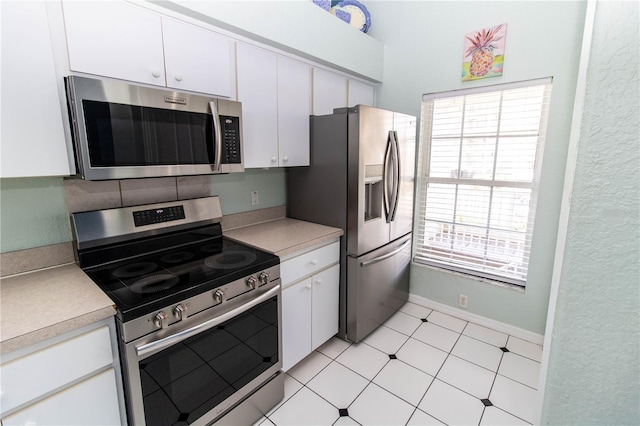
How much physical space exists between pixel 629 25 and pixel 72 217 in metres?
2.04

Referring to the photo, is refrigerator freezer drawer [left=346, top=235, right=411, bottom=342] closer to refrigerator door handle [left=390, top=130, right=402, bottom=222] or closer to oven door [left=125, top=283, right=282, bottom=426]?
refrigerator door handle [left=390, top=130, right=402, bottom=222]

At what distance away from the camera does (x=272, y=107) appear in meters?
2.07

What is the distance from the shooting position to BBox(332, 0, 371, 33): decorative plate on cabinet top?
8.70 feet

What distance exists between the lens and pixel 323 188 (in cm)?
235

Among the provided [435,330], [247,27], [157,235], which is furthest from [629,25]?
[435,330]

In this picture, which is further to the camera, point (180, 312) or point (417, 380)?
point (417, 380)

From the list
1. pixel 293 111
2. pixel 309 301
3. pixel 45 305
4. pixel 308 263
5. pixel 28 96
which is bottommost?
pixel 309 301

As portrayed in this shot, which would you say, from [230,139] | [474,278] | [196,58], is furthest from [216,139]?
[474,278]

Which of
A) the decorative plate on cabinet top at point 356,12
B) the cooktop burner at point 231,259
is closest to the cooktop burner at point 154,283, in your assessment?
the cooktop burner at point 231,259

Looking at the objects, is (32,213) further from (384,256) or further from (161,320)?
(384,256)

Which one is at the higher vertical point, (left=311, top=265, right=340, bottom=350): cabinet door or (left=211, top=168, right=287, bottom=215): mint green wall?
(left=211, top=168, right=287, bottom=215): mint green wall

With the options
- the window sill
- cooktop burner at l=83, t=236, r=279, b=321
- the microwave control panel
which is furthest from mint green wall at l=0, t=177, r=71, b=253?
the window sill

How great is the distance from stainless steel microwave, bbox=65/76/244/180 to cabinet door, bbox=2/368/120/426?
0.81 metres

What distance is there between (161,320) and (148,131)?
85 cm
